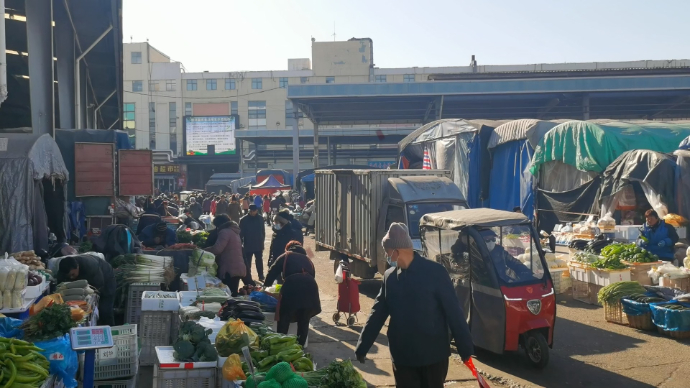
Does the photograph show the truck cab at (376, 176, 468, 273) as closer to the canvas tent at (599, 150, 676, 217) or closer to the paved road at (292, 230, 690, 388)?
the paved road at (292, 230, 690, 388)

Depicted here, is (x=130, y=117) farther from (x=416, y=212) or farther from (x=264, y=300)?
(x=264, y=300)

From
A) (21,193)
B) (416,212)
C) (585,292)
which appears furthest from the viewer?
(416,212)

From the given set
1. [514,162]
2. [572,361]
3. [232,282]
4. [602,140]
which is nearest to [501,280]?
[572,361]

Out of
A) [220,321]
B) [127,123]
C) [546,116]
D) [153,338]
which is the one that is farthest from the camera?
[127,123]

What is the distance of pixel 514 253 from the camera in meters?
9.01

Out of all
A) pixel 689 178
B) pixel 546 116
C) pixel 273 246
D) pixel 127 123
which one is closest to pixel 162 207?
pixel 273 246

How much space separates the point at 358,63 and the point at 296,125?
4095 centimetres

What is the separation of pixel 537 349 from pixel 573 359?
81cm

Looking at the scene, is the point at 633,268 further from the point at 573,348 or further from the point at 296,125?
the point at 296,125

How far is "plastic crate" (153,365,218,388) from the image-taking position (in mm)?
5664

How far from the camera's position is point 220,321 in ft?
23.5

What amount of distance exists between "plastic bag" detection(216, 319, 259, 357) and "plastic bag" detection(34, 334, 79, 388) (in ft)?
4.20

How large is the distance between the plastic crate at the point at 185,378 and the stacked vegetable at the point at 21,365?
90cm

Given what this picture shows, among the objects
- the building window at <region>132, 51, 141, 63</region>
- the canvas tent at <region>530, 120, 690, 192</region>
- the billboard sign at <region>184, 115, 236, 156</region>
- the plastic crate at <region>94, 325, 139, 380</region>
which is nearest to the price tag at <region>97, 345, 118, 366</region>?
the plastic crate at <region>94, 325, 139, 380</region>
